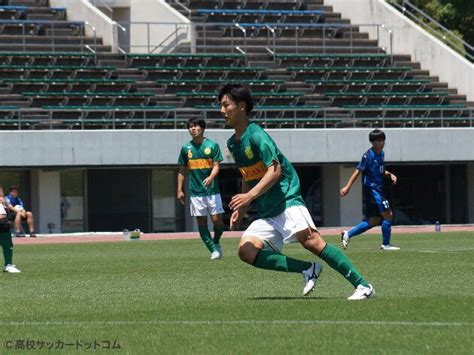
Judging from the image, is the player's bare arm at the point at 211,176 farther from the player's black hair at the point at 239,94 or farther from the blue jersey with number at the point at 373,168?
the player's black hair at the point at 239,94

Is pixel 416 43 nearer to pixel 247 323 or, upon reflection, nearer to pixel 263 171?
pixel 263 171

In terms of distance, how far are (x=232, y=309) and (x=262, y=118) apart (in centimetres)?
A: 3079

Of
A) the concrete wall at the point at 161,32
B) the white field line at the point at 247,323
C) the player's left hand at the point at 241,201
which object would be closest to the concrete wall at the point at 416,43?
the concrete wall at the point at 161,32

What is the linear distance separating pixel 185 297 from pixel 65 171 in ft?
93.8

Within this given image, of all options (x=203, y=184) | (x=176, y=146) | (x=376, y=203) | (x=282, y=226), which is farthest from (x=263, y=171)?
(x=176, y=146)

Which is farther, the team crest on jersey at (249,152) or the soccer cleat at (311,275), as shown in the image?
the soccer cleat at (311,275)

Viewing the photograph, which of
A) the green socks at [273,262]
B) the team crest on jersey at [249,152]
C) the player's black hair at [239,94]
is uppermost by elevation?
the player's black hair at [239,94]

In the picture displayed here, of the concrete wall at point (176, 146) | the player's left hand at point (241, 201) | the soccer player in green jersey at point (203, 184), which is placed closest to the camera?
the player's left hand at point (241, 201)

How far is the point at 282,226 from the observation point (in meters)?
12.2

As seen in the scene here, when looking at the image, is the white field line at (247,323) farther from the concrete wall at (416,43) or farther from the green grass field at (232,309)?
the concrete wall at (416,43)

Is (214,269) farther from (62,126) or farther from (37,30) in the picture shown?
(37,30)

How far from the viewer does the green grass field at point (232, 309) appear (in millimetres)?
9078

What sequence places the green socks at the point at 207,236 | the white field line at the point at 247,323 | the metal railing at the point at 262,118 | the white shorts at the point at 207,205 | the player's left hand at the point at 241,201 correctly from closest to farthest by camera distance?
the white field line at the point at 247,323 < the player's left hand at the point at 241,201 < the green socks at the point at 207,236 < the white shorts at the point at 207,205 < the metal railing at the point at 262,118

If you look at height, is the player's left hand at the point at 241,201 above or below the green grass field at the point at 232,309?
above
